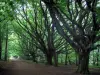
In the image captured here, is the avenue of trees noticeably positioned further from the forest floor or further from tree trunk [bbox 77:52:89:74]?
the forest floor

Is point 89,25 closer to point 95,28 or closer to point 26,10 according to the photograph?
point 95,28

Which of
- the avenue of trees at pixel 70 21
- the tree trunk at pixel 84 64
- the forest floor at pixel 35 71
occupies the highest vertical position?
the avenue of trees at pixel 70 21

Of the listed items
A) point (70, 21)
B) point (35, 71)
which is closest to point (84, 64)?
point (70, 21)

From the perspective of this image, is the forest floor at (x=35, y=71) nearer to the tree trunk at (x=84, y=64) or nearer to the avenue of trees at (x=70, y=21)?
the tree trunk at (x=84, y=64)

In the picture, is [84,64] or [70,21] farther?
[84,64]

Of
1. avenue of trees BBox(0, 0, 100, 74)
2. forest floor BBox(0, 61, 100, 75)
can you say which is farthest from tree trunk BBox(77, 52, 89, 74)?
forest floor BBox(0, 61, 100, 75)

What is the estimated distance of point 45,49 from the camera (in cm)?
3203

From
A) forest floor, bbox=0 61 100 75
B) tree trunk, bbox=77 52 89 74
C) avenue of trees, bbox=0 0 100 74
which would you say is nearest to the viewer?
avenue of trees, bbox=0 0 100 74

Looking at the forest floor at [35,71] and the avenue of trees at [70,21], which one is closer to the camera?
the avenue of trees at [70,21]

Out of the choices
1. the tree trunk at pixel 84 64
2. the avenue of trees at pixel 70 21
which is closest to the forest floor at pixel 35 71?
the tree trunk at pixel 84 64

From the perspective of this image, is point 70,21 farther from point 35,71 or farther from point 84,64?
point 35,71

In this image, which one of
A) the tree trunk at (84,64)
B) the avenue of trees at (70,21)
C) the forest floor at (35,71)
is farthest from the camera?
the tree trunk at (84,64)

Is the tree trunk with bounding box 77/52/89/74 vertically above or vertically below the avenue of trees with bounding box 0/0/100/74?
below

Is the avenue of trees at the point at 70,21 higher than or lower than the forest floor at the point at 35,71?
higher
